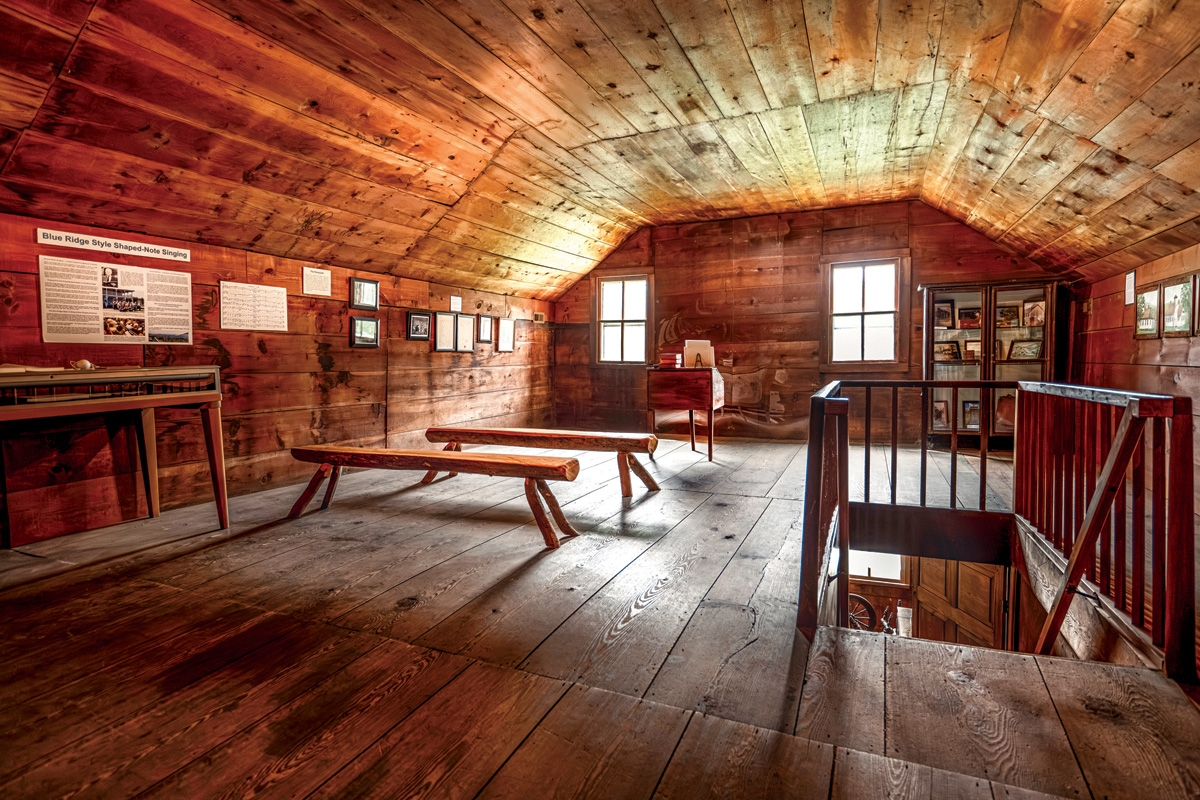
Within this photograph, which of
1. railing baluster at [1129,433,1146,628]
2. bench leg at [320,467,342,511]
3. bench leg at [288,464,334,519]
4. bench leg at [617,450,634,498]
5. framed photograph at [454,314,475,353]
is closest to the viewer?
railing baluster at [1129,433,1146,628]

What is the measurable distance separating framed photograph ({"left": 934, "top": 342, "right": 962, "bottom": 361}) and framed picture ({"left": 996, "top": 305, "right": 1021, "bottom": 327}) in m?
0.37

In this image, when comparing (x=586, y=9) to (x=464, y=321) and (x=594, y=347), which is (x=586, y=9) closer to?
(x=464, y=321)

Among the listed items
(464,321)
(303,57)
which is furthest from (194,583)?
(464,321)

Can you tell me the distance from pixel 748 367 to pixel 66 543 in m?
5.50

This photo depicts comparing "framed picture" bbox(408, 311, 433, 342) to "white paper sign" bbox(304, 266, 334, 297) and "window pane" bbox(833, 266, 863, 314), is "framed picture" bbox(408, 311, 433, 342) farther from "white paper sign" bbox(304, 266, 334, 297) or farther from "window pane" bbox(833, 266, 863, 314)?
"window pane" bbox(833, 266, 863, 314)

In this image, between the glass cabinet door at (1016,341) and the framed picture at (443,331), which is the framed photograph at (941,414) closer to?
the glass cabinet door at (1016,341)

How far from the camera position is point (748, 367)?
6250 millimetres

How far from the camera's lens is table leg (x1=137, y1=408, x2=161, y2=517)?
122 inches

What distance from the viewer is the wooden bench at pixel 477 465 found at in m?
2.67

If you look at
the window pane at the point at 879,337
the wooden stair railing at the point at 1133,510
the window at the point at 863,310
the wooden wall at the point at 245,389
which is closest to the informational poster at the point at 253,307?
the wooden wall at the point at 245,389

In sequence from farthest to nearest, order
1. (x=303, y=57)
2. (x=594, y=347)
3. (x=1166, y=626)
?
(x=594, y=347)
(x=303, y=57)
(x=1166, y=626)

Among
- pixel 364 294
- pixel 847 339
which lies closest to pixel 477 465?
pixel 364 294

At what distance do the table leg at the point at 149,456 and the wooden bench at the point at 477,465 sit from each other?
2.27ft

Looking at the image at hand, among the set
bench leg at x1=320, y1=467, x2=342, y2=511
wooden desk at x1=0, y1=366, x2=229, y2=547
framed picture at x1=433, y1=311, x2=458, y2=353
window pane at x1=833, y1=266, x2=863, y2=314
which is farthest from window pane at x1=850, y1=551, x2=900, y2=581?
wooden desk at x1=0, y1=366, x2=229, y2=547
